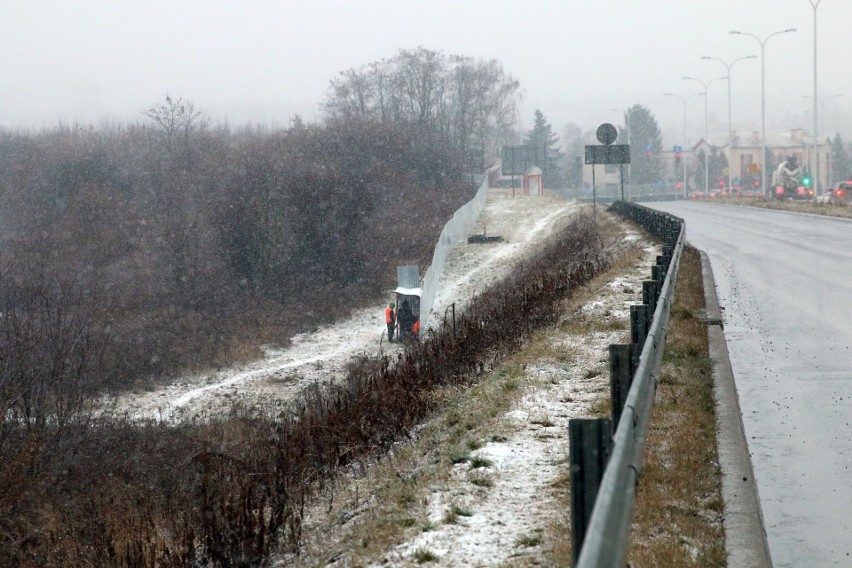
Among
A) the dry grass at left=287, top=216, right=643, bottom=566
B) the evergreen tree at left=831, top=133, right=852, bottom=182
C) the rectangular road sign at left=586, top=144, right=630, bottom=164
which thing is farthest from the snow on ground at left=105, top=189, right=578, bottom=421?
the evergreen tree at left=831, top=133, right=852, bottom=182

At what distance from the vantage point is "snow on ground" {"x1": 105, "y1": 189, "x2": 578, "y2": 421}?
2473 cm

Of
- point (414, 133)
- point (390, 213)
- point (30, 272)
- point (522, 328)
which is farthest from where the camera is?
point (414, 133)

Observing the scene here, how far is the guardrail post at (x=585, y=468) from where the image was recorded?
143 inches

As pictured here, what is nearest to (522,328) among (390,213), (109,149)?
(390,213)

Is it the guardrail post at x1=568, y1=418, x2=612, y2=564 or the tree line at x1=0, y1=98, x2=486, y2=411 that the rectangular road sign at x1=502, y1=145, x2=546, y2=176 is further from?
the guardrail post at x1=568, y1=418, x2=612, y2=564

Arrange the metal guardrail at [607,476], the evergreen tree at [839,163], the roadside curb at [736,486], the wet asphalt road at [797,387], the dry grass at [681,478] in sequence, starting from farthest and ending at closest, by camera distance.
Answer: the evergreen tree at [839,163] < the wet asphalt road at [797,387] < the dry grass at [681,478] < the roadside curb at [736,486] < the metal guardrail at [607,476]

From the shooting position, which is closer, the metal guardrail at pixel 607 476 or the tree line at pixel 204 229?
the metal guardrail at pixel 607 476

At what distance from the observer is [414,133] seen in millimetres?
76750

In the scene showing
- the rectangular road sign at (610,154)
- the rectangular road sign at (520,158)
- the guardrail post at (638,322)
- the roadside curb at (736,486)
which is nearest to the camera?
the roadside curb at (736,486)

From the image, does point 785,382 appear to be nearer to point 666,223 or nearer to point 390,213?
point 666,223

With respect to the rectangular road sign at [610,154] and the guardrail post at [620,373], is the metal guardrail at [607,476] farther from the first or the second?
the rectangular road sign at [610,154]

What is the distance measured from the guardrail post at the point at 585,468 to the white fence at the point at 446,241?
87.1ft

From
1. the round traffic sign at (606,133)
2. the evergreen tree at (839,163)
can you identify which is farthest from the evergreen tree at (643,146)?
the round traffic sign at (606,133)

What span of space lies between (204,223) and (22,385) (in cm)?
3366
